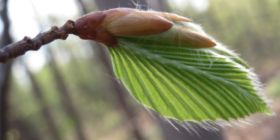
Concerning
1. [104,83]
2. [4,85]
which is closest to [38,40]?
[4,85]

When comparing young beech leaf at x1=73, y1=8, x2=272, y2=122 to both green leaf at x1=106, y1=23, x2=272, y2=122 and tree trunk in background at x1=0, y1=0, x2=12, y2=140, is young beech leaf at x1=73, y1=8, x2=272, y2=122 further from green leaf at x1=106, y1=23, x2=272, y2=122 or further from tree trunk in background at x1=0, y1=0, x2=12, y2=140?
tree trunk in background at x1=0, y1=0, x2=12, y2=140

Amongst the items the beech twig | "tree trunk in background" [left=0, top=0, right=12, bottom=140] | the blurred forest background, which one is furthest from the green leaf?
the blurred forest background

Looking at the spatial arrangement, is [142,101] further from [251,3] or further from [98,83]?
[98,83]

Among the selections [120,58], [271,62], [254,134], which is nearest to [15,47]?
[120,58]

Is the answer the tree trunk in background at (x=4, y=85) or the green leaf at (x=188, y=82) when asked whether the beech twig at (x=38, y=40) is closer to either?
the green leaf at (x=188, y=82)

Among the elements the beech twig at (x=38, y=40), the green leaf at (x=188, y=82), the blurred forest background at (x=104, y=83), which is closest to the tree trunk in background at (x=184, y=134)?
the green leaf at (x=188, y=82)

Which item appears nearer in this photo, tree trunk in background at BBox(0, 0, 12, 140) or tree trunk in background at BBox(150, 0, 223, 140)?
tree trunk in background at BBox(0, 0, 12, 140)

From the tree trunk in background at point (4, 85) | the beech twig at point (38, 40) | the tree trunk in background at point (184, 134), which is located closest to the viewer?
the beech twig at point (38, 40)
